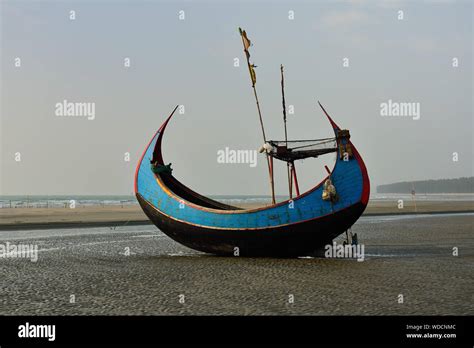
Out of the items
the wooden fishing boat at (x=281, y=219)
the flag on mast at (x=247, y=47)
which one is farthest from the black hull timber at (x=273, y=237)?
the flag on mast at (x=247, y=47)

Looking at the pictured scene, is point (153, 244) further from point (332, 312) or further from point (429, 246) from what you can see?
point (332, 312)

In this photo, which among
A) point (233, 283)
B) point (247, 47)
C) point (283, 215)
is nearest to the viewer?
point (233, 283)

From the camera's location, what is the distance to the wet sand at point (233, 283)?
8.67 meters

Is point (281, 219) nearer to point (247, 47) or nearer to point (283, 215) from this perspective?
point (283, 215)

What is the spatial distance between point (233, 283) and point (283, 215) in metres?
3.65

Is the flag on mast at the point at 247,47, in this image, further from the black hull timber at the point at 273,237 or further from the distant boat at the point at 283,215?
the black hull timber at the point at 273,237

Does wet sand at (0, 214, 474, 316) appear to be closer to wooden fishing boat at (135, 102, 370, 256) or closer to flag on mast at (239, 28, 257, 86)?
wooden fishing boat at (135, 102, 370, 256)

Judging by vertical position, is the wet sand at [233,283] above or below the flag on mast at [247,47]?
below

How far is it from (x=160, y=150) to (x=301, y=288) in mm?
9574

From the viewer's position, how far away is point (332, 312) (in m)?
8.23

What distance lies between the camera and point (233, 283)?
436 inches

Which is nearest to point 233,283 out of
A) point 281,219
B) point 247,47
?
point 281,219

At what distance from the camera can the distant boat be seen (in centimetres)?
1382
